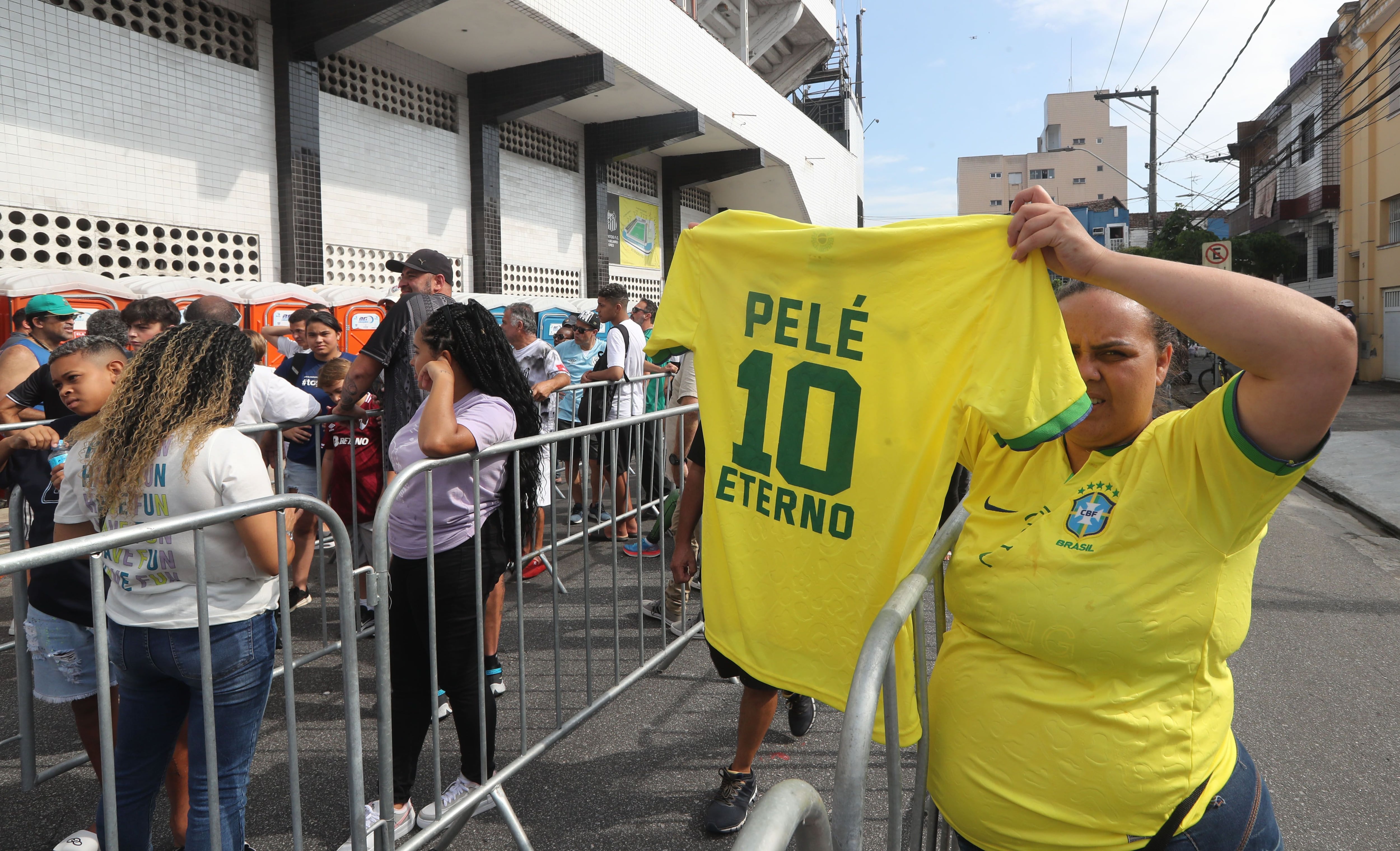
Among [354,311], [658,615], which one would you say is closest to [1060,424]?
[658,615]

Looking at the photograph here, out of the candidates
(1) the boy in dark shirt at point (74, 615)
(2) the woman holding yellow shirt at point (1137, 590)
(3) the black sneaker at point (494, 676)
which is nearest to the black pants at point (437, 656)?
(3) the black sneaker at point (494, 676)

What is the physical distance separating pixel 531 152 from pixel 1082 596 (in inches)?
658

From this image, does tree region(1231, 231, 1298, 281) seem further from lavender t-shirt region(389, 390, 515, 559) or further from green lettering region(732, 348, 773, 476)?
green lettering region(732, 348, 773, 476)

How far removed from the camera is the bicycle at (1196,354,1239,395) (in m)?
19.5

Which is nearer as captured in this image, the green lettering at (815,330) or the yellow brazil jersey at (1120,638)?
the yellow brazil jersey at (1120,638)

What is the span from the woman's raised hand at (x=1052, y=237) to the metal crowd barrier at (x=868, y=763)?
572mm

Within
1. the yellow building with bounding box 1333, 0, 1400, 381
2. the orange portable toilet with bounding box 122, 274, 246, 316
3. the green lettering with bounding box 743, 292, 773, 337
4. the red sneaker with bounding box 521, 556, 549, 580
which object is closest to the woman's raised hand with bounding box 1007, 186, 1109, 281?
the green lettering with bounding box 743, 292, 773, 337

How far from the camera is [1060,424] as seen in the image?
1.67 m

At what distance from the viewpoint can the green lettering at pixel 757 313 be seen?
90.4 inches

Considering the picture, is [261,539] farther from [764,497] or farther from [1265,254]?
[1265,254]

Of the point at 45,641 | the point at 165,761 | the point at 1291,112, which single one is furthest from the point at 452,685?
the point at 1291,112

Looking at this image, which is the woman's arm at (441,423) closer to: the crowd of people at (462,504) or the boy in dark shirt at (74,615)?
the crowd of people at (462,504)

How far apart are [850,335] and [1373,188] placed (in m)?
29.4

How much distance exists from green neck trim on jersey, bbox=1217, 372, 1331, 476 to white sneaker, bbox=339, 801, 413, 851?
265 centimetres
